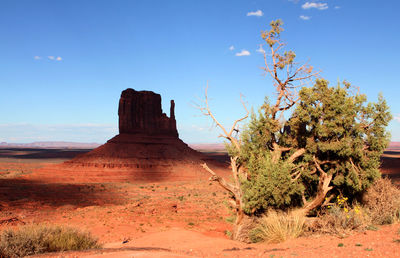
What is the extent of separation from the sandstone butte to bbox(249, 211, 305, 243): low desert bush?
4202cm

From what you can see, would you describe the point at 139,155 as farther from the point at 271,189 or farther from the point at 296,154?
the point at 271,189

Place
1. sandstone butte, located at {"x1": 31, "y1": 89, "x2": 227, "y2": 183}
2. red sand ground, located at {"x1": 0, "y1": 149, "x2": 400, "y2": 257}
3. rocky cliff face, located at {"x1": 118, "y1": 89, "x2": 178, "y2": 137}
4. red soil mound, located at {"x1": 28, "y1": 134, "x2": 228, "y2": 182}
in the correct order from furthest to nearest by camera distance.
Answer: rocky cliff face, located at {"x1": 118, "y1": 89, "x2": 178, "y2": 137}
sandstone butte, located at {"x1": 31, "y1": 89, "x2": 227, "y2": 183}
red soil mound, located at {"x1": 28, "y1": 134, "x2": 228, "y2": 182}
red sand ground, located at {"x1": 0, "y1": 149, "x2": 400, "y2": 257}

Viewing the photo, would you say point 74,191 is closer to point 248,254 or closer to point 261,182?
point 261,182

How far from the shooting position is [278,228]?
34.8 feet

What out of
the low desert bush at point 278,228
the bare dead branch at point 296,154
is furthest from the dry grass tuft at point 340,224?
the bare dead branch at point 296,154

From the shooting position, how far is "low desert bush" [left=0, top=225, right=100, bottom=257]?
849 cm

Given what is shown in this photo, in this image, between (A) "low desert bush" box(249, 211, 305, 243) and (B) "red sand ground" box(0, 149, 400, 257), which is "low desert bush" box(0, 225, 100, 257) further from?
(A) "low desert bush" box(249, 211, 305, 243)

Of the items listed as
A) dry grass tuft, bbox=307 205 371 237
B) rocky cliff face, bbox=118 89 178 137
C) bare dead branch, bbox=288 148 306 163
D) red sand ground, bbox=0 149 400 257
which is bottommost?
red sand ground, bbox=0 149 400 257

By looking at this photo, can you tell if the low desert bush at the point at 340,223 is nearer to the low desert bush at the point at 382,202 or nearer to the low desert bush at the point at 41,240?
the low desert bush at the point at 382,202

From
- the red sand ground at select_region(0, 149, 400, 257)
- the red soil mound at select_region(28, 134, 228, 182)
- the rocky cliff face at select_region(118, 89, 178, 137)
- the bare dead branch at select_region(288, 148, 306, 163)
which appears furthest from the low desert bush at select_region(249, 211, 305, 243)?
the rocky cliff face at select_region(118, 89, 178, 137)

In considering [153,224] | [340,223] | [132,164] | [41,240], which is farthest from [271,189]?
[132,164]

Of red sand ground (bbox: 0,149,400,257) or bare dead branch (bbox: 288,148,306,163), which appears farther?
bare dead branch (bbox: 288,148,306,163)

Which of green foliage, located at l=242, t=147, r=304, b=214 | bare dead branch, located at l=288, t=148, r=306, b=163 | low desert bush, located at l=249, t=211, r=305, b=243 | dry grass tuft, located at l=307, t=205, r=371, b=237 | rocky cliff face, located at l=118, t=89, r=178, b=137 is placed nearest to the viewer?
dry grass tuft, located at l=307, t=205, r=371, b=237

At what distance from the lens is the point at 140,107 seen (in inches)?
2726
